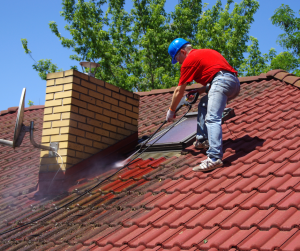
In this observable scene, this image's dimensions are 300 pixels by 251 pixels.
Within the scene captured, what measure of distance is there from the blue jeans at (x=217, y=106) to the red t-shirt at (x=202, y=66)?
0.30 ft

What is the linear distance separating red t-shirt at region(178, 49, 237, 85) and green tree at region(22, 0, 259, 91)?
1607 centimetres

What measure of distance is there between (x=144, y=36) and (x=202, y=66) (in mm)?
19844

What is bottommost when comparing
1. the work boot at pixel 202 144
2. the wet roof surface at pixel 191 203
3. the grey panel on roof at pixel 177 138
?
the wet roof surface at pixel 191 203

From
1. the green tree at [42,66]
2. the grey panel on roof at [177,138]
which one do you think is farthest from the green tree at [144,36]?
the grey panel on roof at [177,138]

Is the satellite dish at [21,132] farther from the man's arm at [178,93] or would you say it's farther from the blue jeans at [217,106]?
the blue jeans at [217,106]

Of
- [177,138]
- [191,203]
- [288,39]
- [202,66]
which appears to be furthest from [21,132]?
[288,39]

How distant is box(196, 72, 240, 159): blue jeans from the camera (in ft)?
13.8

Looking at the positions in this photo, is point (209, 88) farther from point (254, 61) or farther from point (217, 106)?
point (254, 61)

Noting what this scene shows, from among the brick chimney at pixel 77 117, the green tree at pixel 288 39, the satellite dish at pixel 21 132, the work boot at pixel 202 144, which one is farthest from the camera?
the green tree at pixel 288 39

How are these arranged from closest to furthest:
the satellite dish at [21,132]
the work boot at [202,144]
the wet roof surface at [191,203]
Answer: the wet roof surface at [191,203]
the work boot at [202,144]
the satellite dish at [21,132]

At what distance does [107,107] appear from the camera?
5.74 meters

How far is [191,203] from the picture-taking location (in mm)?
3605

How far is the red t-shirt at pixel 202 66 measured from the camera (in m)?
4.52

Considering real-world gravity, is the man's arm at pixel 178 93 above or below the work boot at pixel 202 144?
above
